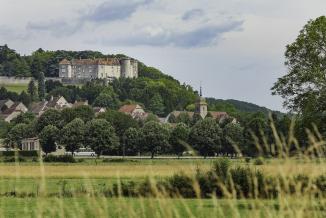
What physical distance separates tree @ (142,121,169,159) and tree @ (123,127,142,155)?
1.27 meters

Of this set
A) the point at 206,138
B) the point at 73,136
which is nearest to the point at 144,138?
the point at 206,138

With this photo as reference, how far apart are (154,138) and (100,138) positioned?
10794 mm

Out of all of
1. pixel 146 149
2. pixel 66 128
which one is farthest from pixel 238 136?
pixel 66 128

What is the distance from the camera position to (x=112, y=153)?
129 meters

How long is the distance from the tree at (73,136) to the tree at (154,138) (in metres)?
11.7

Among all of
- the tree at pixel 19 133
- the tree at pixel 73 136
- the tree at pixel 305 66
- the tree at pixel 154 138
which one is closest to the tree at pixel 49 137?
the tree at pixel 73 136

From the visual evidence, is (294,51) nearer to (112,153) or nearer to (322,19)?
(322,19)

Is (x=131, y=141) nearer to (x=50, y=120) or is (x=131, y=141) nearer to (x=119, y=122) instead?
(x=119, y=122)

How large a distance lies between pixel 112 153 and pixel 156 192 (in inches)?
4895

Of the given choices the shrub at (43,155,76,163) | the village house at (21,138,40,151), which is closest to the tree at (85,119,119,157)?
the shrub at (43,155,76,163)

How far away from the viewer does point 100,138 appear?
120938mm

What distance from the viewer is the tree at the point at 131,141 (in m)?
128

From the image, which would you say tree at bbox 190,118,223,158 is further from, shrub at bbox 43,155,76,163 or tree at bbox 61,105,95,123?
shrub at bbox 43,155,76,163

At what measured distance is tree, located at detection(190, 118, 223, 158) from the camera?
406 feet
